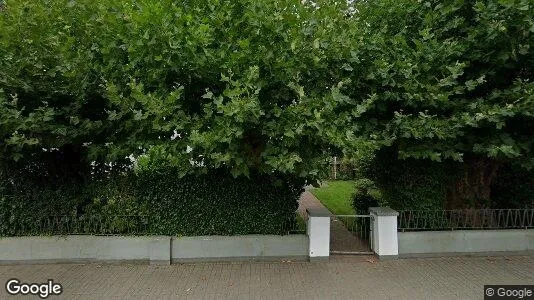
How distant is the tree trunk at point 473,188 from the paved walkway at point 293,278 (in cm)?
117

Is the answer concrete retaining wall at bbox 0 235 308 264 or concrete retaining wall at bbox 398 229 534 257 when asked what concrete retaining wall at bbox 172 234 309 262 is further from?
concrete retaining wall at bbox 398 229 534 257

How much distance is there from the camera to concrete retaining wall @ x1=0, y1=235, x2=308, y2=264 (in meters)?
6.63

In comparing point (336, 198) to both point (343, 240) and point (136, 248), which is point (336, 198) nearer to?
point (343, 240)

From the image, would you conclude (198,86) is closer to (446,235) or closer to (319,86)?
(319,86)

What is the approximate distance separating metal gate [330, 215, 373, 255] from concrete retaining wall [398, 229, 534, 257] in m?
0.67

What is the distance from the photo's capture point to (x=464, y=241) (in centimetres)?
698

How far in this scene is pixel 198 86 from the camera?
584 centimetres

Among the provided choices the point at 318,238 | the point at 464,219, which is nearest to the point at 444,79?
the point at 464,219

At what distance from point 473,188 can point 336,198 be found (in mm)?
6382

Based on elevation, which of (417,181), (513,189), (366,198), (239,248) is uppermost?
(417,181)

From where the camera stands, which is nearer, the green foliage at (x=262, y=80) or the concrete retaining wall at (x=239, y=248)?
the green foliage at (x=262, y=80)

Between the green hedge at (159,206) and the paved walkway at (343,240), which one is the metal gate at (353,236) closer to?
the paved walkway at (343,240)

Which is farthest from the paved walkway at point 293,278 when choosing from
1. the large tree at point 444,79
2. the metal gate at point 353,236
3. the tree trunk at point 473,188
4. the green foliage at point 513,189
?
the large tree at point 444,79

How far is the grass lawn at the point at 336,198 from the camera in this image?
36.9 ft
